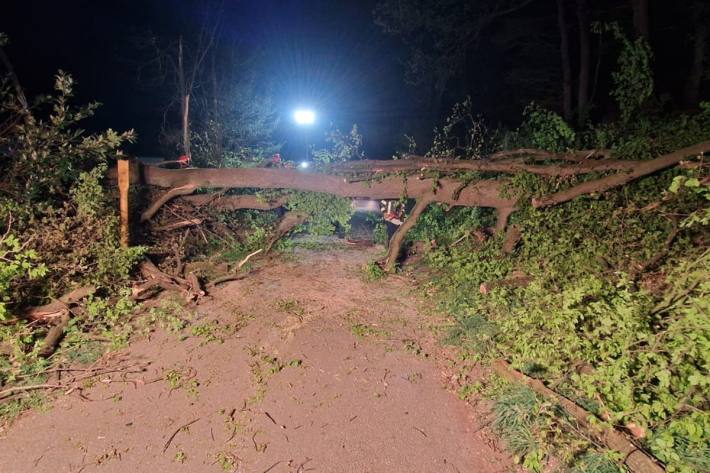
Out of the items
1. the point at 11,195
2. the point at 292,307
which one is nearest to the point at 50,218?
the point at 11,195

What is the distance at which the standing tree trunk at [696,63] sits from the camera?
8695 mm

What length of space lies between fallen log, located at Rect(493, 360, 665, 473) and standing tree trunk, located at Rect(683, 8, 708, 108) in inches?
375

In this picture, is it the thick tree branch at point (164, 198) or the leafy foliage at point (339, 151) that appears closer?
the thick tree branch at point (164, 198)

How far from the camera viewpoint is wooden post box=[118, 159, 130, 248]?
5891 mm

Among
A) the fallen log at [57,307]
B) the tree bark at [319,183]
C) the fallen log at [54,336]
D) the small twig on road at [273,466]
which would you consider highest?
the tree bark at [319,183]

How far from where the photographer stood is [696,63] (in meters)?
9.02

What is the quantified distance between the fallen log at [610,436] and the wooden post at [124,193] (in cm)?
561

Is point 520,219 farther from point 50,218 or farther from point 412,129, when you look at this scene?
point 412,129

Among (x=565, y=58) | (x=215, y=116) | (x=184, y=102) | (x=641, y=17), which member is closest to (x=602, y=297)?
(x=641, y=17)

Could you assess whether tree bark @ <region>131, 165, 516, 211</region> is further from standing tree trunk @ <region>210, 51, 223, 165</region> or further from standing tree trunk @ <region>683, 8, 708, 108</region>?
standing tree trunk @ <region>683, 8, 708, 108</region>

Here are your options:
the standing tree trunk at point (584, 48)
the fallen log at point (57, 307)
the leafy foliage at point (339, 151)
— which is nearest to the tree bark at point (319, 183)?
the leafy foliage at point (339, 151)

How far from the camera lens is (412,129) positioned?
19297 mm

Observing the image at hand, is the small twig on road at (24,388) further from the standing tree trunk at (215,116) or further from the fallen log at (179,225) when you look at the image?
the standing tree trunk at (215,116)

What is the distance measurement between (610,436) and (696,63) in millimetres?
10195
